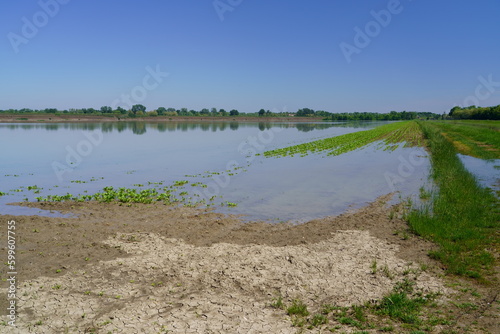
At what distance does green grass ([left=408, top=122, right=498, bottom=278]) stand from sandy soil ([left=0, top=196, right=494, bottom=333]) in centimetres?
46

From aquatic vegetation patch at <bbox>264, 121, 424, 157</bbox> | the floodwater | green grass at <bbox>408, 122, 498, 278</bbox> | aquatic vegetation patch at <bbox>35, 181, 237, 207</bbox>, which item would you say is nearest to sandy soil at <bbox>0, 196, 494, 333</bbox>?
green grass at <bbox>408, 122, 498, 278</bbox>

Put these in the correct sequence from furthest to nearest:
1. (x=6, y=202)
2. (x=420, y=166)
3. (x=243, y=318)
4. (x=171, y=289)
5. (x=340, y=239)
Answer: (x=420, y=166) → (x=6, y=202) → (x=340, y=239) → (x=171, y=289) → (x=243, y=318)

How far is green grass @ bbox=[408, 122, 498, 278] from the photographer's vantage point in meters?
7.15

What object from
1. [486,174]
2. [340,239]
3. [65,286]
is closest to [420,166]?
[486,174]

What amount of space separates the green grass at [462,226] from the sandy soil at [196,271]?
464 mm

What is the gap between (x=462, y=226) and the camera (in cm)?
923

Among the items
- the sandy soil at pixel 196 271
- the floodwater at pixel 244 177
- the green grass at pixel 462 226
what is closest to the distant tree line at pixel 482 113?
the floodwater at pixel 244 177

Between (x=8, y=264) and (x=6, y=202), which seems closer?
(x=8, y=264)

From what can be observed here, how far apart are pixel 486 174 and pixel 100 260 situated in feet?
65.5

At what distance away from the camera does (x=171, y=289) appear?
6086mm

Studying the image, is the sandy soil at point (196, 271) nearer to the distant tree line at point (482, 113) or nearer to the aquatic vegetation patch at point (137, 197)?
the aquatic vegetation patch at point (137, 197)

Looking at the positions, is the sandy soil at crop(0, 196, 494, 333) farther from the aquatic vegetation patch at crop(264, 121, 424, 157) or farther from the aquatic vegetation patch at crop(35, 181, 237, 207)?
the aquatic vegetation patch at crop(264, 121, 424, 157)

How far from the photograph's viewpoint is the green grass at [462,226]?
7.15 metres

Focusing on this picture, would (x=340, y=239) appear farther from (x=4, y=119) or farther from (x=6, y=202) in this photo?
(x=4, y=119)
